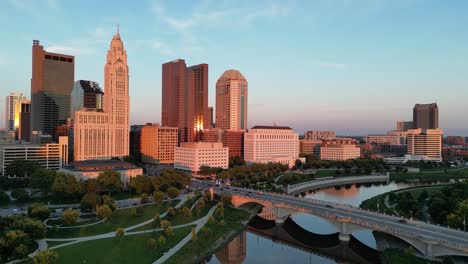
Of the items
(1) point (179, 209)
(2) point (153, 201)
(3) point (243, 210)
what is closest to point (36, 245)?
(1) point (179, 209)

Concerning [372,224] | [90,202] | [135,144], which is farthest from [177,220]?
[135,144]

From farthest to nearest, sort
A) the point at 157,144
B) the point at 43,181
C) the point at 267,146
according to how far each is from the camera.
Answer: the point at 267,146 < the point at 157,144 < the point at 43,181

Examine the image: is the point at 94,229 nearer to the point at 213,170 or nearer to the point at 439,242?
the point at 439,242

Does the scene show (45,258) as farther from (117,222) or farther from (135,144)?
(135,144)

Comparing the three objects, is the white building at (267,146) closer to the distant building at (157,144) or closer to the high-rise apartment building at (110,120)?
the distant building at (157,144)

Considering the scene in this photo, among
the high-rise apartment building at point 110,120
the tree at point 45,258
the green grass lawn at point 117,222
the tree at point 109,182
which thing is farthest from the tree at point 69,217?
the high-rise apartment building at point 110,120

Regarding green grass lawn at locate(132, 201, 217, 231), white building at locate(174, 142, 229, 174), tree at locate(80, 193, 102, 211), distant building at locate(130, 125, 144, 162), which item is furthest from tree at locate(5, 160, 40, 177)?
green grass lawn at locate(132, 201, 217, 231)
